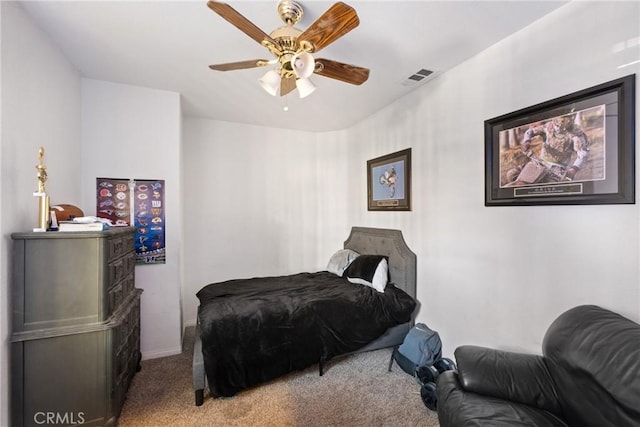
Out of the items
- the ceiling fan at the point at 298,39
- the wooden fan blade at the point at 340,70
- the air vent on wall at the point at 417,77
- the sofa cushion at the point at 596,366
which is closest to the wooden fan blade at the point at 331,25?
the ceiling fan at the point at 298,39

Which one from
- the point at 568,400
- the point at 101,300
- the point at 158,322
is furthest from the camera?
the point at 158,322

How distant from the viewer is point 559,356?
4.83 ft

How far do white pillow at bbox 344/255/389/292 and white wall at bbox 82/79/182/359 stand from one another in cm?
191

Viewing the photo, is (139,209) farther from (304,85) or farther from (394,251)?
(394,251)

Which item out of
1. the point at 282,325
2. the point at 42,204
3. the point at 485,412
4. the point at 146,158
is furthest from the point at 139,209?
the point at 485,412

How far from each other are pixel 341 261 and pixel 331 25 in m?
2.69

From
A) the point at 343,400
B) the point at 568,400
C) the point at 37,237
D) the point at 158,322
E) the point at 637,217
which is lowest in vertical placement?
the point at 343,400

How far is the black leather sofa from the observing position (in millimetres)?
1196

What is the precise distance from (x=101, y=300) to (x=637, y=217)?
3.02 metres

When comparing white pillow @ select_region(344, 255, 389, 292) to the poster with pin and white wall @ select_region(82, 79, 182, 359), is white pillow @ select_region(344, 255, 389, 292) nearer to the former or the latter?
white wall @ select_region(82, 79, 182, 359)

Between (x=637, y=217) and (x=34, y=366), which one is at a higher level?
(x=637, y=217)

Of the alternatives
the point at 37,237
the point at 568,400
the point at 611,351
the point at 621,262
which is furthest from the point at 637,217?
the point at 37,237

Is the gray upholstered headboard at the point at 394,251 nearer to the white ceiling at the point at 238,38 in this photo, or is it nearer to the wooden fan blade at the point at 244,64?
the white ceiling at the point at 238,38

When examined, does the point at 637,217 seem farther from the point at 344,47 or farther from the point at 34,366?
the point at 34,366
